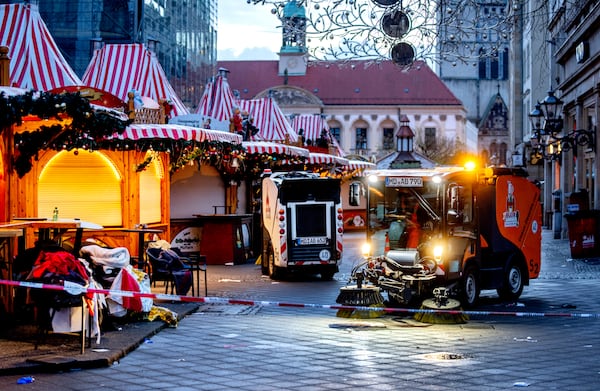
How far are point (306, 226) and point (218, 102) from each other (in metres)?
15.6

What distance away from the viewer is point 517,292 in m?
18.7

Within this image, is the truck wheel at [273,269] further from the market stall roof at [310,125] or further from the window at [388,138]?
the window at [388,138]

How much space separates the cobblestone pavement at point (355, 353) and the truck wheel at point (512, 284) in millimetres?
373

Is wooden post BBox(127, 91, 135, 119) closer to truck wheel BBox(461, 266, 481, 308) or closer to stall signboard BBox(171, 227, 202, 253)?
stall signboard BBox(171, 227, 202, 253)

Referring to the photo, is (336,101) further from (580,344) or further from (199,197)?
(580,344)

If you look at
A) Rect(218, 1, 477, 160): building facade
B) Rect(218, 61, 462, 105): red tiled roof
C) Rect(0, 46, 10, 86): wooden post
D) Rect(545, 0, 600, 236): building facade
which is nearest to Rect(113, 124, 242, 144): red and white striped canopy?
Rect(0, 46, 10, 86): wooden post

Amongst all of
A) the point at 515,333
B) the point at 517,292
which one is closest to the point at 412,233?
the point at 517,292

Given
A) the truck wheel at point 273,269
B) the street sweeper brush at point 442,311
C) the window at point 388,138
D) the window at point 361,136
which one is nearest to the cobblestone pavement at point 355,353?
the street sweeper brush at point 442,311

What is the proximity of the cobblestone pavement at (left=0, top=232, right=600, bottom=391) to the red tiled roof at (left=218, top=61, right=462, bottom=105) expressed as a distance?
9797 centimetres

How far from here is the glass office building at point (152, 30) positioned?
42.0m

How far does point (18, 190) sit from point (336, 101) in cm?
9802

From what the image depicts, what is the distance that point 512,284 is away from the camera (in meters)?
18.7

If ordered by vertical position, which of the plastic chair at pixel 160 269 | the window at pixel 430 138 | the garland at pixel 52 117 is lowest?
the plastic chair at pixel 160 269

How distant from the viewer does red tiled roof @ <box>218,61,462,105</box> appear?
11531 cm
